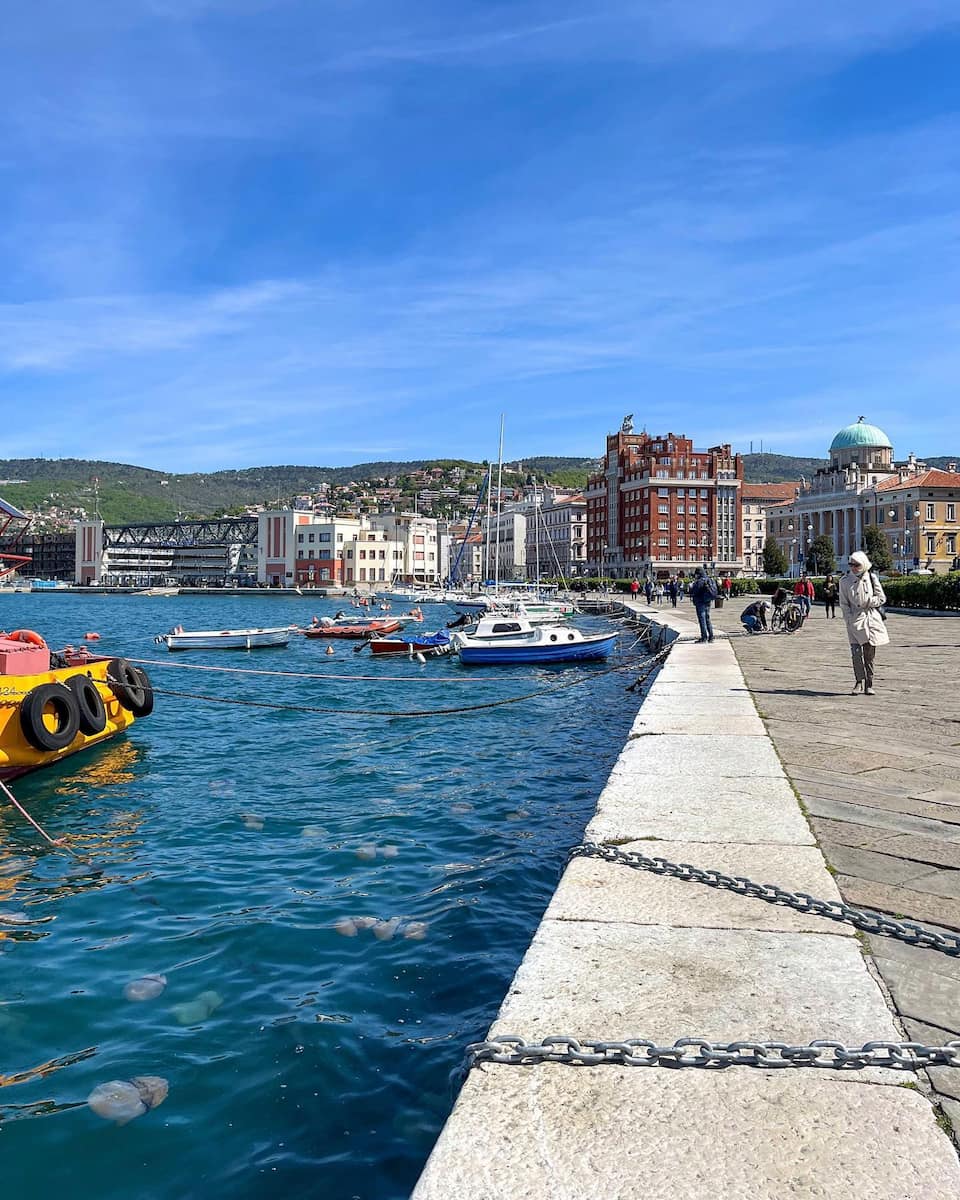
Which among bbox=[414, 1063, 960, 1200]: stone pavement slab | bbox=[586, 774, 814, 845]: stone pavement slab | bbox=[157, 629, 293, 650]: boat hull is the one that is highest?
bbox=[414, 1063, 960, 1200]: stone pavement slab

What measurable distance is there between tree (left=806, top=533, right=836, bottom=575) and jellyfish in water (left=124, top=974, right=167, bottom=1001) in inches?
4010

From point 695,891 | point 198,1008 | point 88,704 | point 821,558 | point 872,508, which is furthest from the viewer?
point 872,508

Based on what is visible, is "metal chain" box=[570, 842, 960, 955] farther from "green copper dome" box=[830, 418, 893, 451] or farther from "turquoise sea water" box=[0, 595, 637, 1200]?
"green copper dome" box=[830, 418, 893, 451]

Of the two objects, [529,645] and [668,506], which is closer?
[529,645]

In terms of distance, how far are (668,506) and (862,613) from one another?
113 metres

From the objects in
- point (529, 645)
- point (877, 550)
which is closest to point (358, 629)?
point (529, 645)

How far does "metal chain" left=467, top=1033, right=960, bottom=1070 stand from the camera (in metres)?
2.58

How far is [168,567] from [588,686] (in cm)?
17685

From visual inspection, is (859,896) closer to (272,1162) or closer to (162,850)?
(272,1162)

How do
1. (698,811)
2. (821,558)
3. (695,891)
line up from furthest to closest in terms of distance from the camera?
(821,558) → (698,811) → (695,891)

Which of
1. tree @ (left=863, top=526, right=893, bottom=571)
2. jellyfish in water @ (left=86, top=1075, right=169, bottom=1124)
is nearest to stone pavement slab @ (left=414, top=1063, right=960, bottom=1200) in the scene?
jellyfish in water @ (left=86, top=1075, right=169, bottom=1124)

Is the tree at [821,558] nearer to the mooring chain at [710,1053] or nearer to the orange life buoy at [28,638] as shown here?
the orange life buoy at [28,638]

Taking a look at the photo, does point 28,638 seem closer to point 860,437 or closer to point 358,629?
point 358,629

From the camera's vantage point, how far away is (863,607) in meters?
11.7
